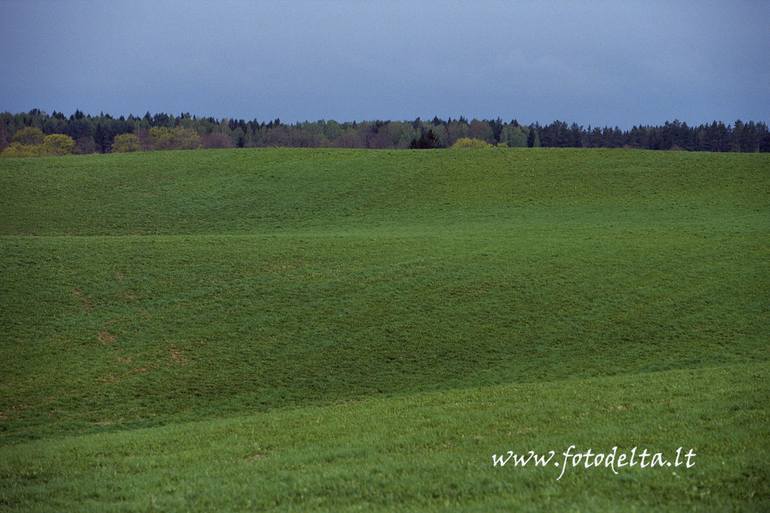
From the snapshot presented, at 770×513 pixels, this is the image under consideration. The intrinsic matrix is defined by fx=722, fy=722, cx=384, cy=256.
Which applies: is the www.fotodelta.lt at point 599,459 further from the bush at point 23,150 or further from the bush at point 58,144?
the bush at point 58,144

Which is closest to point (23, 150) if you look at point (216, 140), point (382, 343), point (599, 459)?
point (216, 140)

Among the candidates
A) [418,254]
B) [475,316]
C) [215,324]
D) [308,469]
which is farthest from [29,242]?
[308,469]

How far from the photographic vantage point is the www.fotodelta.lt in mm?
12062

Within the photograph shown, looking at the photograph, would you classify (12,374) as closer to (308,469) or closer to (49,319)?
(49,319)

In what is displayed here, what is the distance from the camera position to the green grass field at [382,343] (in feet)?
40.9

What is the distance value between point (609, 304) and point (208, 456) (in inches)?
890

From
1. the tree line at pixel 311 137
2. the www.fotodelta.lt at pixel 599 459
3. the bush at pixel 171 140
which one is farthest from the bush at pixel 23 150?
the www.fotodelta.lt at pixel 599 459

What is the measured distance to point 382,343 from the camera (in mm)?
28734

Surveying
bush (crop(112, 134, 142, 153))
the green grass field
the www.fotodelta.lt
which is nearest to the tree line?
bush (crop(112, 134, 142, 153))

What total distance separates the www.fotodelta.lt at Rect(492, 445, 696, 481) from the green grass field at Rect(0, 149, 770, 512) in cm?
27

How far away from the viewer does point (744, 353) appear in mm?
27031

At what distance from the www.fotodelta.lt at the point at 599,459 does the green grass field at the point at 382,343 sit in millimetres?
273

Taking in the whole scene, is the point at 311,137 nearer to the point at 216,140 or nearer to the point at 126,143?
the point at 216,140

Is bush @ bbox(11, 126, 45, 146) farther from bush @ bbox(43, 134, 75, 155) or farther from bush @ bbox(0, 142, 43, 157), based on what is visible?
bush @ bbox(0, 142, 43, 157)
